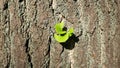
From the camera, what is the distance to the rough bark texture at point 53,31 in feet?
5.74

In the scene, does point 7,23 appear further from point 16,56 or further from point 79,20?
point 79,20

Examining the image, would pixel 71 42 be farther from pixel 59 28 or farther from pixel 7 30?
pixel 7 30

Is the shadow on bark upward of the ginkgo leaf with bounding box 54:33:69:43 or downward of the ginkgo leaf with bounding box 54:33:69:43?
downward

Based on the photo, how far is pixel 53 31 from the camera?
5.85 feet

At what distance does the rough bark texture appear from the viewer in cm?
175

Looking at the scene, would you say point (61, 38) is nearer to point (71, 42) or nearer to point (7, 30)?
point (71, 42)

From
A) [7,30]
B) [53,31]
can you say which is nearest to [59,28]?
[53,31]

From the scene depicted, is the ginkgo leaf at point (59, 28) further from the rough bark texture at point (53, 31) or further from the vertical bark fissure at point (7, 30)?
the vertical bark fissure at point (7, 30)

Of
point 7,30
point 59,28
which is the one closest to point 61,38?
point 59,28

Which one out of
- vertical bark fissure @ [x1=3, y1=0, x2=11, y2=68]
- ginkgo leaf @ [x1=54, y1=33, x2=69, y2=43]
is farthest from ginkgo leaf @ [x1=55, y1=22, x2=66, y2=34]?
vertical bark fissure @ [x1=3, y1=0, x2=11, y2=68]

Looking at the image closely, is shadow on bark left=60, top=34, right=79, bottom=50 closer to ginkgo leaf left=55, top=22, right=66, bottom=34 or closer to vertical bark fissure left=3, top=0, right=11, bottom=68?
ginkgo leaf left=55, top=22, right=66, bottom=34

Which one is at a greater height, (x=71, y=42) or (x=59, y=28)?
(x=59, y=28)

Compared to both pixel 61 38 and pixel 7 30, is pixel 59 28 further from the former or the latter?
pixel 7 30

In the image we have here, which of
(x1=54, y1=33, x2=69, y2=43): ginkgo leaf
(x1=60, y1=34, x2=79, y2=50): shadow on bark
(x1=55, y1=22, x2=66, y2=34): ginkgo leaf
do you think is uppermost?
(x1=55, y1=22, x2=66, y2=34): ginkgo leaf
